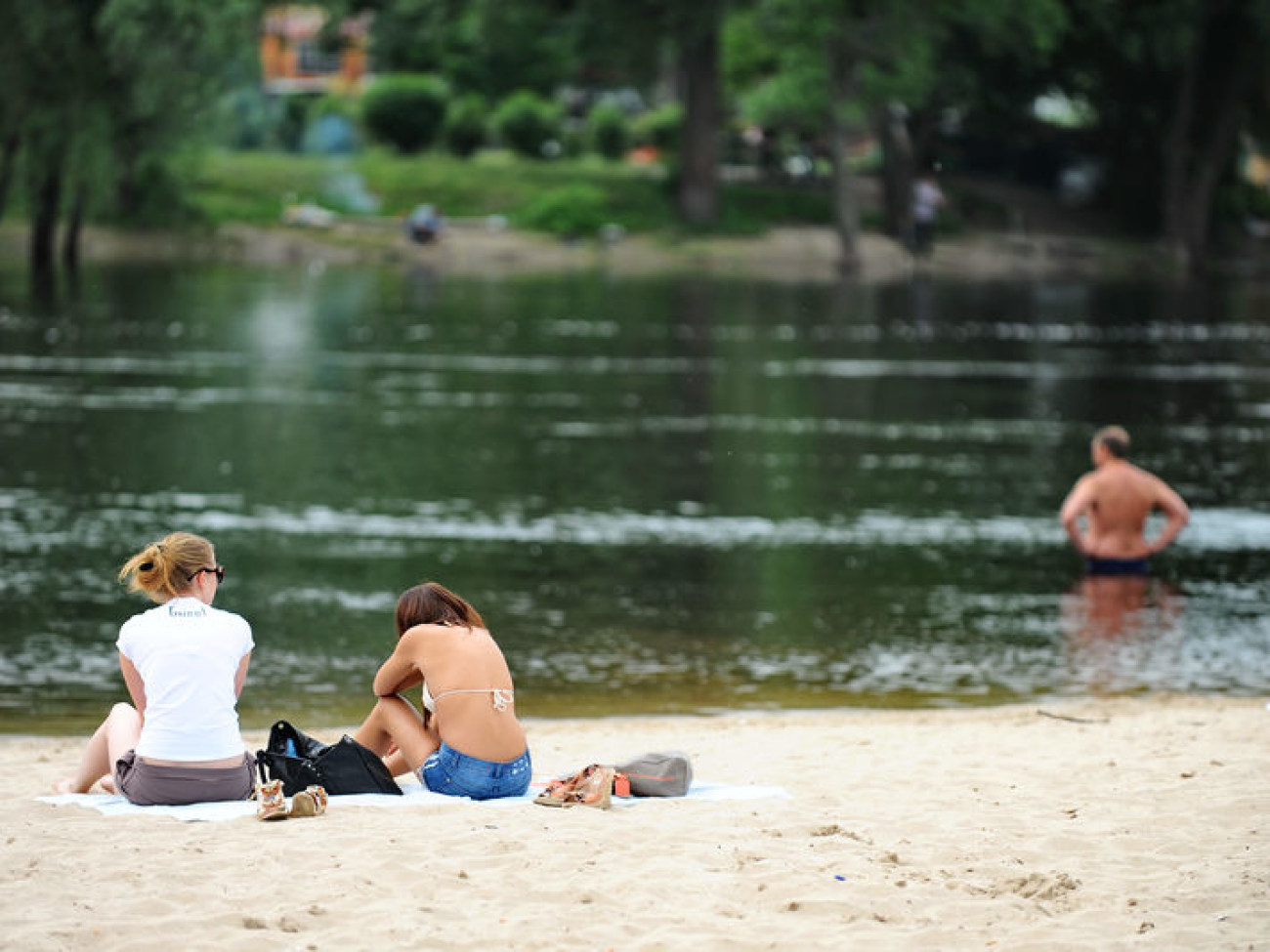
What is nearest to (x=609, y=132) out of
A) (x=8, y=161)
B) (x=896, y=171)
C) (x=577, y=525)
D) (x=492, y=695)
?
(x=896, y=171)

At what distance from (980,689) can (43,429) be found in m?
13.3

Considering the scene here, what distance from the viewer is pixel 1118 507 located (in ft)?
56.5

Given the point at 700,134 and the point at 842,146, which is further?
the point at 700,134

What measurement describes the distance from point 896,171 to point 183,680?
55121 mm

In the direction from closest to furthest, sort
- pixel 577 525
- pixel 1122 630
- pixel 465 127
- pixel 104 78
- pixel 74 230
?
pixel 1122 630 → pixel 577 525 → pixel 104 78 → pixel 74 230 → pixel 465 127

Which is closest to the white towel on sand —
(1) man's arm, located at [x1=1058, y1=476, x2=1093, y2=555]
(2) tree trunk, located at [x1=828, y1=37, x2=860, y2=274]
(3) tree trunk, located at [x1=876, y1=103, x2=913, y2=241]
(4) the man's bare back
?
(1) man's arm, located at [x1=1058, y1=476, x2=1093, y2=555]

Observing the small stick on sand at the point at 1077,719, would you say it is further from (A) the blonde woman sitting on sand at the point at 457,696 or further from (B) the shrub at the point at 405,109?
(B) the shrub at the point at 405,109

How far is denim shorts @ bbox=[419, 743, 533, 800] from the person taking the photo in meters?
8.80

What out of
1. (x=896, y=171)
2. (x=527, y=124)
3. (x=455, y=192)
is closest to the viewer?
(x=455, y=192)

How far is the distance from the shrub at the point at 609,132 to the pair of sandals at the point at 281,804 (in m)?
60.6

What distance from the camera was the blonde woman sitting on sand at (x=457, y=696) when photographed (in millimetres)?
8734

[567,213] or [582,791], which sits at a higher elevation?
[567,213]

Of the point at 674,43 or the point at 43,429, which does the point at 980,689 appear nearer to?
the point at 43,429

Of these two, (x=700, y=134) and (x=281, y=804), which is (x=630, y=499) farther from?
(x=700, y=134)
